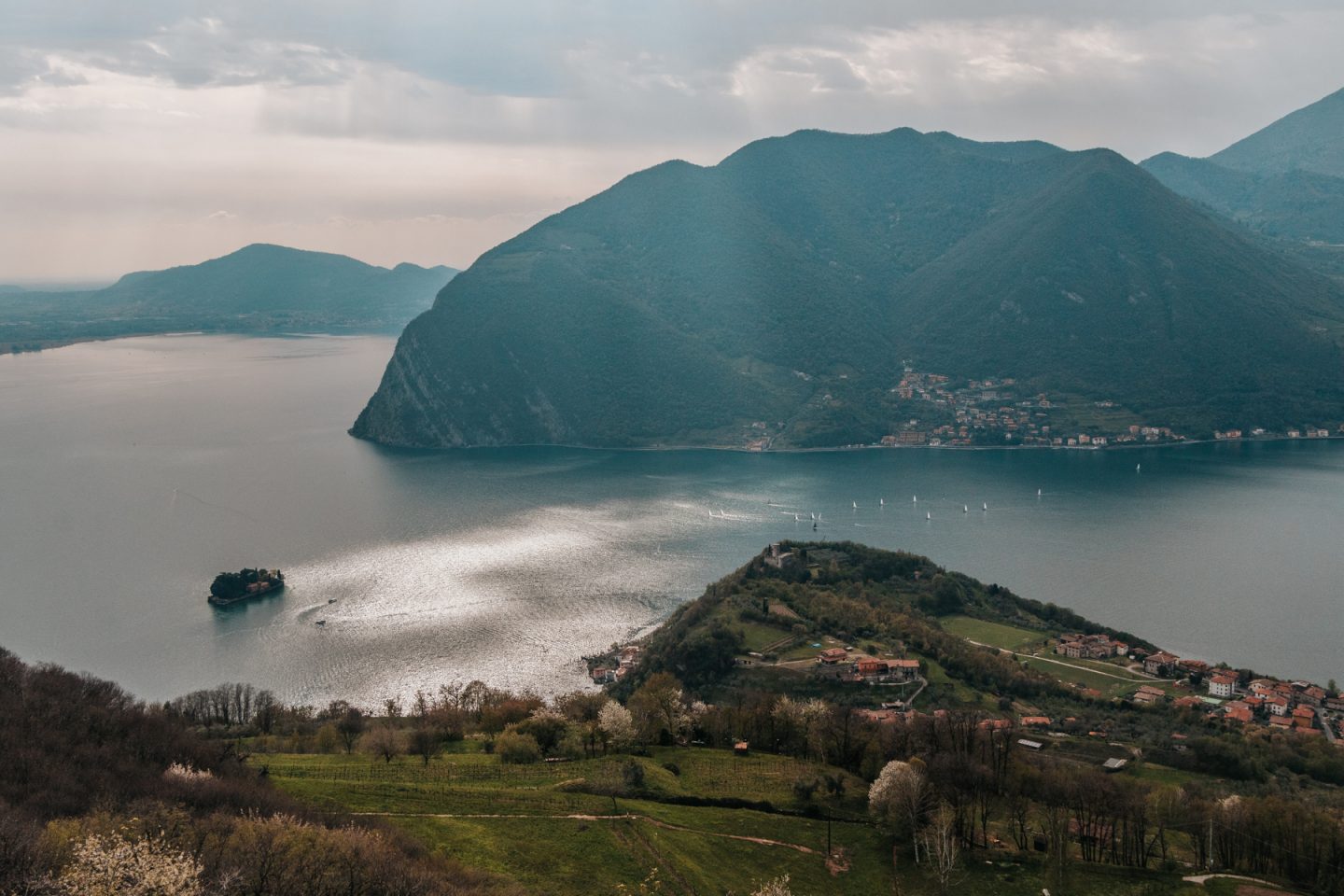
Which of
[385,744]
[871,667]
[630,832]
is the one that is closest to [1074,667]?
[871,667]

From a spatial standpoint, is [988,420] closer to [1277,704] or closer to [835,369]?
[835,369]

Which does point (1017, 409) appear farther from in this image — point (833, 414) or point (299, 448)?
point (299, 448)

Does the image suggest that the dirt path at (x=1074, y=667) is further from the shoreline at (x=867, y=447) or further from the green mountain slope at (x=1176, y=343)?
the green mountain slope at (x=1176, y=343)

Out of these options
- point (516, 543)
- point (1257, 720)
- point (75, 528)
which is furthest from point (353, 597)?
point (1257, 720)

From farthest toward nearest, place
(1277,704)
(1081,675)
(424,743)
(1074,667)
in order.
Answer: (1074,667) → (1081,675) → (1277,704) → (424,743)

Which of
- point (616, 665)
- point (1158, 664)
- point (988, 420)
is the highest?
point (988, 420)

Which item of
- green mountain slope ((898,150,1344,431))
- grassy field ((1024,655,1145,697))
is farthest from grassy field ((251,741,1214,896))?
green mountain slope ((898,150,1344,431))
